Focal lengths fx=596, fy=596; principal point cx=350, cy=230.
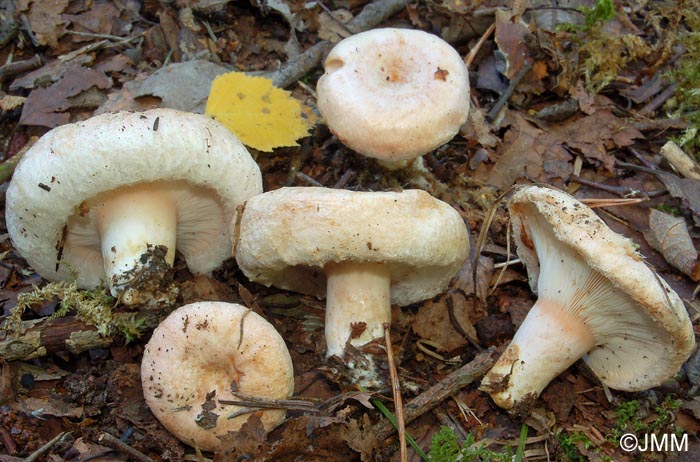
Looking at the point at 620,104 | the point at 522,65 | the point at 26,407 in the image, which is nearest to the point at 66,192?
the point at 26,407

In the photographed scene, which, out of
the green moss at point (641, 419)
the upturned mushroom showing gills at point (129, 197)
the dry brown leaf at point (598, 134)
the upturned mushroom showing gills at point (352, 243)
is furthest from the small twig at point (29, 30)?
the green moss at point (641, 419)

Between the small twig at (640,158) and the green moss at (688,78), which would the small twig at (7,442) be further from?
the green moss at (688,78)

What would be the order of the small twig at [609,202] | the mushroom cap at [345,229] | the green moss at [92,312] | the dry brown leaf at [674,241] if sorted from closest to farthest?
1. the mushroom cap at [345,229]
2. the green moss at [92,312]
3. the dry brown leaf at [674,241]
4. the small twig at [609,202]

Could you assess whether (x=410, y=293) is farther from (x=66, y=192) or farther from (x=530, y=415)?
(x=66, y=192)

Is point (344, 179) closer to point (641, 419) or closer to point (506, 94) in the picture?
point (506, 94)

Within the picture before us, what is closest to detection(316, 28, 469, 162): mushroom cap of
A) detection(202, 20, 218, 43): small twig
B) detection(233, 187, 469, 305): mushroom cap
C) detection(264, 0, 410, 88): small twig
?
detection(264, 0, 410, 88): small twig

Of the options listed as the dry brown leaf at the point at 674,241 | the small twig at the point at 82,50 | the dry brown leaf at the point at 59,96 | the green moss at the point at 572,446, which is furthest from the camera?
the small twig at the point at 82,50

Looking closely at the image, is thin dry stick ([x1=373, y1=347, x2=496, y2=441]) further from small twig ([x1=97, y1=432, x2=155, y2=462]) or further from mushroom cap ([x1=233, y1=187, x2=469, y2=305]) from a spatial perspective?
small twig ([x1=97, y1=432, x2=155, y2=462])
